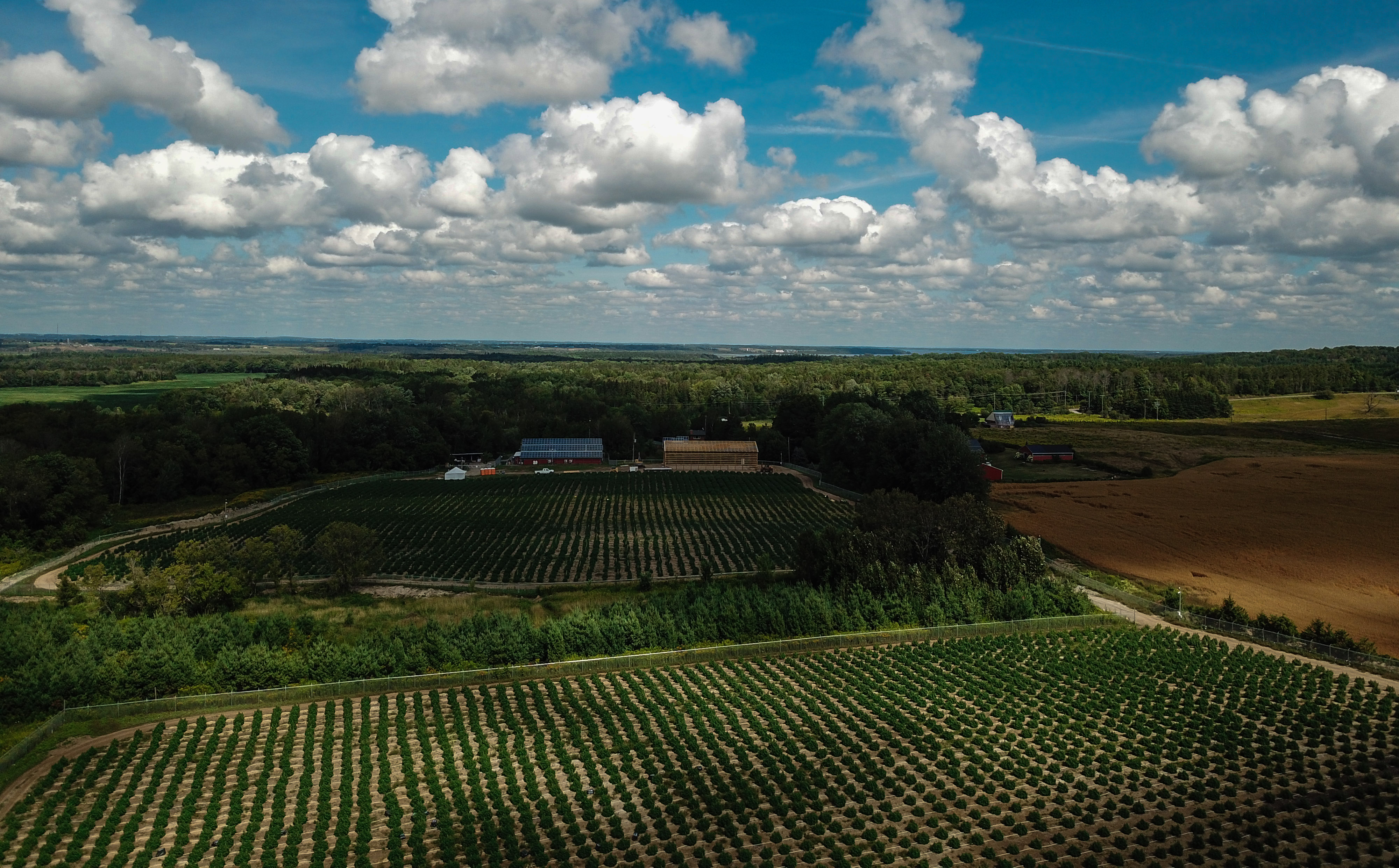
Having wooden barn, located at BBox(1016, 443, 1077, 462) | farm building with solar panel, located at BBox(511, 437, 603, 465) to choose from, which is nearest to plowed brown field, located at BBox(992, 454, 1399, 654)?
wooden barn, located at BBox(1016, 443, 1077, 462)

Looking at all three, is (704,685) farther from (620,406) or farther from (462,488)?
(620,406)

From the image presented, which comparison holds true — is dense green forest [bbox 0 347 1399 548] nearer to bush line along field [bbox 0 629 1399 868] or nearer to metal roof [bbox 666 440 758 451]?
metal roof [bbox 666 440 758 451]

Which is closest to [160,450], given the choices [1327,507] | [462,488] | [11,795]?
[462,488]

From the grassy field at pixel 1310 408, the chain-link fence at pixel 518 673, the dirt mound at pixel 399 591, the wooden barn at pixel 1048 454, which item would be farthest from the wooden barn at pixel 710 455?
the grassy field at pixel 1310 408

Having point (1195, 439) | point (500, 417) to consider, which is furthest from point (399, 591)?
point (1195, 439)

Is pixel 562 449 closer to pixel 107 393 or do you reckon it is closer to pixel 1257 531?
pixel 1257 531

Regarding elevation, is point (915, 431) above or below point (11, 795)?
above
